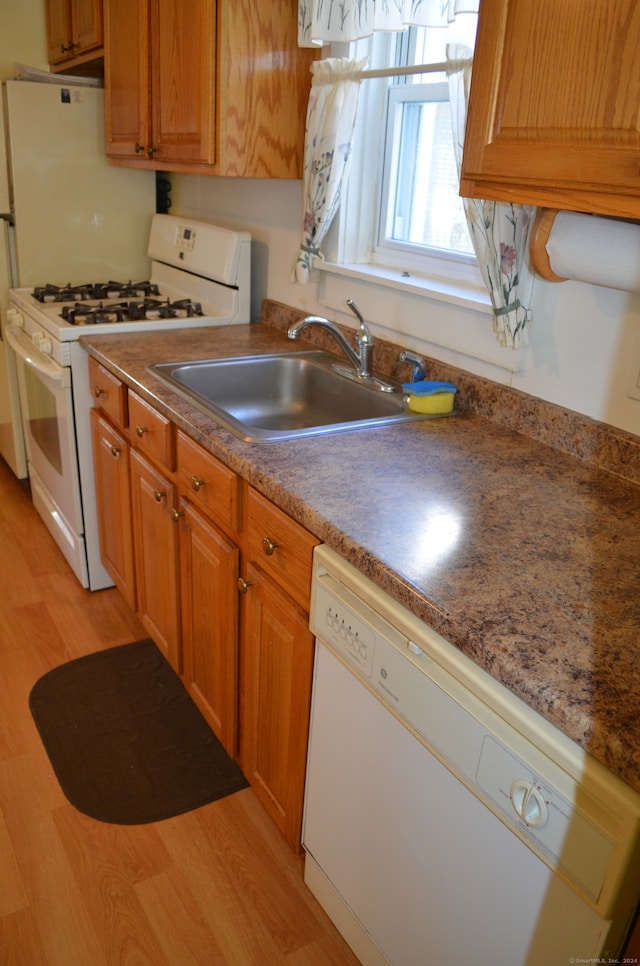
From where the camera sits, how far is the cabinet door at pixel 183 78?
2.01 meters

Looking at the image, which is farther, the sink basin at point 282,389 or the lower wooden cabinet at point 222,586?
the sink basin at point 282,389

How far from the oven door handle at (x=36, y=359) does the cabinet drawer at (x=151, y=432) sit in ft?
1.37

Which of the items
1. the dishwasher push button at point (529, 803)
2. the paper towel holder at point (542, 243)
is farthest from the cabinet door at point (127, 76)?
the dishwasher push button at point (529, 803)

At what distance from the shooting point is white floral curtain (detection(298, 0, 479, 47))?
1530mm

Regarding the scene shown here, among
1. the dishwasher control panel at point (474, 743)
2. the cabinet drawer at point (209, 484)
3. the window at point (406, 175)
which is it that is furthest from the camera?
the window at point (406, 175)

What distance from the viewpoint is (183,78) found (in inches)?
84.7

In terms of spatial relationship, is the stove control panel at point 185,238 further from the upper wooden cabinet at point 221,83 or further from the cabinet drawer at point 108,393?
the cabinet drawer at point 108,393

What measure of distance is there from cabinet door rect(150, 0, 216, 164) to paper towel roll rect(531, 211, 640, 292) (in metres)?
1.18

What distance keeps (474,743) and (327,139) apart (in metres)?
1.61

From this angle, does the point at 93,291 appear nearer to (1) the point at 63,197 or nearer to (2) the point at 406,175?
(1) the point at 63,197

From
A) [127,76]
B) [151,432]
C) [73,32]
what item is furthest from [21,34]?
[151,432]

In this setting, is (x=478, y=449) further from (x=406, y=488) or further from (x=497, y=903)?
(x=497, y=903)

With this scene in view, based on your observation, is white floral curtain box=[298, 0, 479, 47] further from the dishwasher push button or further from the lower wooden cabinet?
the dishwasher push button

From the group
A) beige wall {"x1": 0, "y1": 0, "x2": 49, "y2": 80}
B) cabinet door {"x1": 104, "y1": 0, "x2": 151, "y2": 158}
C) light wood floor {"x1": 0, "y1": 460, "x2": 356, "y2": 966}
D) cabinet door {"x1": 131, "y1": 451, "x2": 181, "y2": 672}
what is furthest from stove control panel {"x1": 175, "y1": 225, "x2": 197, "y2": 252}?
light wood floor {"x1": 0, "y1": 460, "x2": 356, "y2": 966}
